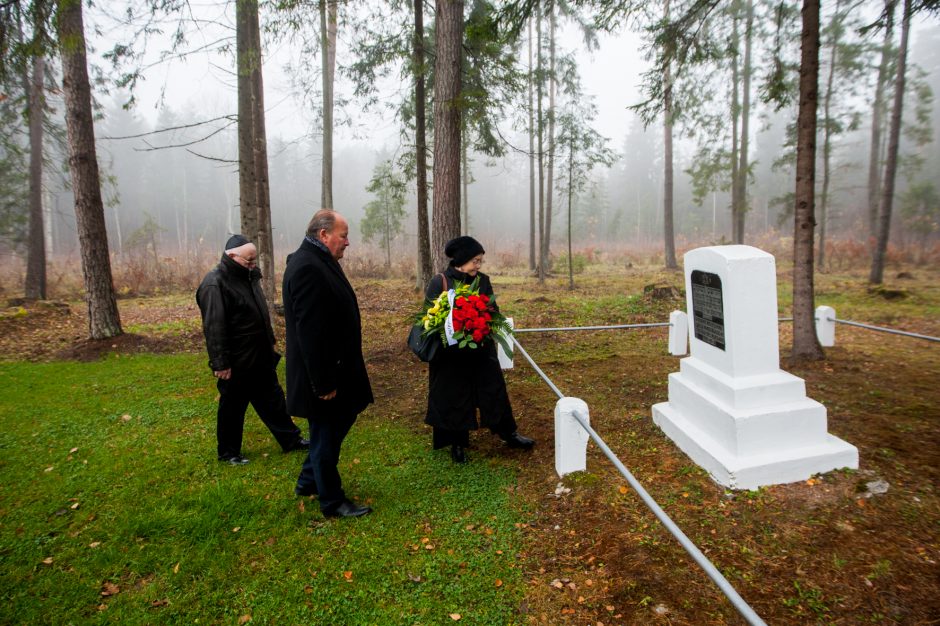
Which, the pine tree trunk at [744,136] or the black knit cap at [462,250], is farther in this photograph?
the pine tree trunk at [744,136]

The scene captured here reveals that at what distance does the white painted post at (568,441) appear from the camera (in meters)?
3.84

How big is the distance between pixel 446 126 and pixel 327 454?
18.2 feet

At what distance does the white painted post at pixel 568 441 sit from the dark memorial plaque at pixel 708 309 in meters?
1.51

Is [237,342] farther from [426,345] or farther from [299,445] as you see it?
[426,345]

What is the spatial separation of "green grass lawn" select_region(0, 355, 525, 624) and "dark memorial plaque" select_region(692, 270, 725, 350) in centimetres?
230

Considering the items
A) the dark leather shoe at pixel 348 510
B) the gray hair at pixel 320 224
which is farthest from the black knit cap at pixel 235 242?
the dark leather shoe at pixel 348 510

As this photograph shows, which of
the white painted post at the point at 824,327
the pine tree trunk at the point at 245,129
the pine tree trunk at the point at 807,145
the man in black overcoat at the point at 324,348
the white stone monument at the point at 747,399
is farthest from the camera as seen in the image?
the pine tree trunk at the point at 245,129

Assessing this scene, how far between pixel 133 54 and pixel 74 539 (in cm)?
712

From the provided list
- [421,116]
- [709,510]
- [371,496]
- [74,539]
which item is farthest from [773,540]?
[421,116]

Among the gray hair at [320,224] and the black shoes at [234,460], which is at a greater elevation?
the gray hair at [320,224]

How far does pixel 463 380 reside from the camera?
418 cm

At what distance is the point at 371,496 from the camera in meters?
3.92

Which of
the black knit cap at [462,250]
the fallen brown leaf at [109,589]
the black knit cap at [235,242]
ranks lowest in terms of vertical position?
the fallen brown leaf at [109,589]

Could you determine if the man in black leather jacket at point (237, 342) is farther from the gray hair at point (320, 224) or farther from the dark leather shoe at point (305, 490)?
the gray hair at point (320, 224)
